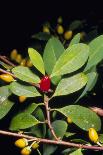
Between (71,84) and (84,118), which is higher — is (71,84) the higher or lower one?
the higher one

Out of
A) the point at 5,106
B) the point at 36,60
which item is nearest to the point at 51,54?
the point at 36,60

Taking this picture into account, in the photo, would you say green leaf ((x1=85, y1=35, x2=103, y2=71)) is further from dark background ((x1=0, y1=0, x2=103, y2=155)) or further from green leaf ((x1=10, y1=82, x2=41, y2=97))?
dark background ((x1=0, y1=0, x2=103, y2=155))

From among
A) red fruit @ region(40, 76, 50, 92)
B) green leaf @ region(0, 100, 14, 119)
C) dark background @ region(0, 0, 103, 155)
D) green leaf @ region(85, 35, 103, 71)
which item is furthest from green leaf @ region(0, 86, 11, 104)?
dark background @ region(0, 0, 103, 155)

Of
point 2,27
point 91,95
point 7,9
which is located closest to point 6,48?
point 2,27

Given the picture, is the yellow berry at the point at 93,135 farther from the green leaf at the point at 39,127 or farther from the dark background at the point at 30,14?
the dark background at the point at 30,14

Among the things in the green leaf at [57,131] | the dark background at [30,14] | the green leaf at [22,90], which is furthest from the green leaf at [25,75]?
the dark background at [30,14]

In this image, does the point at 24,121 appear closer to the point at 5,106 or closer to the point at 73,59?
the point at 5,106

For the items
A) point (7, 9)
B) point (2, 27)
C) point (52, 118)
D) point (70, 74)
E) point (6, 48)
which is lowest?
point (52, 118)

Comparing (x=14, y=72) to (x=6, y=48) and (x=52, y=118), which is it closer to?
(x=52, y=118)

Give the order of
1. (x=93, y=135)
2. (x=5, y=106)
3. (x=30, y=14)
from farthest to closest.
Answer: (x=30, y=14) → (x=5, y=106) → (x=93, y=135)
